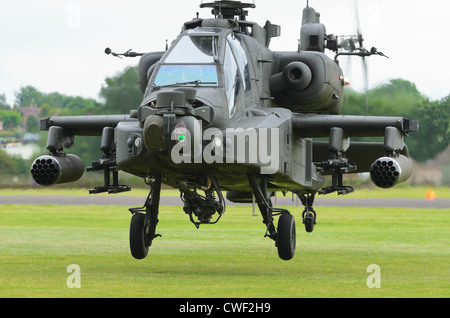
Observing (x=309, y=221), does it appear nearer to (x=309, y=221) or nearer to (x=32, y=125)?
(x=309, y=221)

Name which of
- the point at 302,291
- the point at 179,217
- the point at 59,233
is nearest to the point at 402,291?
the point at 302,291

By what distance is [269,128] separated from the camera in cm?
1855

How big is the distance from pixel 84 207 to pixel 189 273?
30.0 m

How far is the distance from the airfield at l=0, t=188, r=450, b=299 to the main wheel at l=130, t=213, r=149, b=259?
0.37m

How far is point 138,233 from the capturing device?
19.9 m

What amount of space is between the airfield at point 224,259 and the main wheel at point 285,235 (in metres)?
0.34

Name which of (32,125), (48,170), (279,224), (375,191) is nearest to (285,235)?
(279,224)

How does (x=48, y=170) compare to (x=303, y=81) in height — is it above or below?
below

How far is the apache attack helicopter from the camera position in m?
17.4

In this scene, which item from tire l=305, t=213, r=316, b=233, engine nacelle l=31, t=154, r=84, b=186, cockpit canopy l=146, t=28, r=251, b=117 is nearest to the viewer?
cockpit canopy l=146, t=28, r=251, b=117

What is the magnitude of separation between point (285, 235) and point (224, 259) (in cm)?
284

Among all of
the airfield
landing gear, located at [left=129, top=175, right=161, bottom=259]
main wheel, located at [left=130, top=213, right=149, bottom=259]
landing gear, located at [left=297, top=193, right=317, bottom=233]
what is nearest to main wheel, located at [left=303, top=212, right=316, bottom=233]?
landing gear, located at [left=297, top=193, right=317, bottom=233]

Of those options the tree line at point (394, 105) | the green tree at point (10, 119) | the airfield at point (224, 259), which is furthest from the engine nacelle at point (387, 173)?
the green tree at point (10, 119)

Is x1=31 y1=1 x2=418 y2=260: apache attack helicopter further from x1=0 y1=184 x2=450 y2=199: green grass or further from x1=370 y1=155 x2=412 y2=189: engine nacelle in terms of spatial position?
x1=0 y1=184 x2=450 y2=199: green grass
